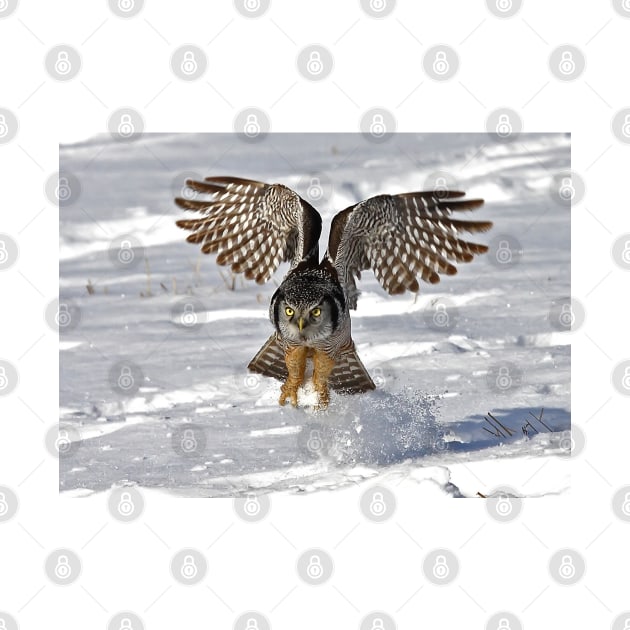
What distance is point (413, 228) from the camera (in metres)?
7.01

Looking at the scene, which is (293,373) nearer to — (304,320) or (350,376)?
(350,376)

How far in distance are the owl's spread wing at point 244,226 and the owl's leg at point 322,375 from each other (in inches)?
33.1

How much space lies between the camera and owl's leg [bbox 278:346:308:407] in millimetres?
6703

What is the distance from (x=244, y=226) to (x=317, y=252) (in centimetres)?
86

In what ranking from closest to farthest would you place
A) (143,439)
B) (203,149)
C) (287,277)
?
1. (143,439)
2. (287,277)
3. (203,149)

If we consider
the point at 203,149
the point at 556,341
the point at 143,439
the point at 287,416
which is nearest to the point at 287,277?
the point at 287,416

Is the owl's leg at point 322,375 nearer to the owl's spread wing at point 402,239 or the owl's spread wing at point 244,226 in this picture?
the owl's spread wing at point 402,239

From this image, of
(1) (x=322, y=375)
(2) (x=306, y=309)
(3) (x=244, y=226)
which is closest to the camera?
(2) (x=306, y=309)

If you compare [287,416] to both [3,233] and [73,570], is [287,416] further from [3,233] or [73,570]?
[3,233]

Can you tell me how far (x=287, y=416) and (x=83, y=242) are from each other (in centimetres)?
528

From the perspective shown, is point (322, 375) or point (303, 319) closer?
point (303, 319)

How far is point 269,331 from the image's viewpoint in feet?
27.6

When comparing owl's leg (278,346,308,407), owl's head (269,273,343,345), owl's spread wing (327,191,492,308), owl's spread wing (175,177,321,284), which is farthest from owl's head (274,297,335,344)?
owl's spread wing (175,177,321,284)

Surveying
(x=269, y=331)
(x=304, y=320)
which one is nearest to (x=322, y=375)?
(x=304, y=320)
